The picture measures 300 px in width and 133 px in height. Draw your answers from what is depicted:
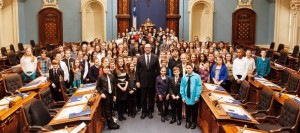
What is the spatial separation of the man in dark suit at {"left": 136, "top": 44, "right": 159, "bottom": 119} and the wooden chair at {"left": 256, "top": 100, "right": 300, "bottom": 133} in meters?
2.92

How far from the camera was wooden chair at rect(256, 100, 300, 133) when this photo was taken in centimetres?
598

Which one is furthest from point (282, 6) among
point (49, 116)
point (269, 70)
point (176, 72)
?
point (49, 116)

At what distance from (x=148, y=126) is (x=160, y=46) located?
535cm

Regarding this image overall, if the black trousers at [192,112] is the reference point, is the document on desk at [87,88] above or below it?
above

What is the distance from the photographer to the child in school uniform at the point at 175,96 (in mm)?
8195

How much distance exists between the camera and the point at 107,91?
7914mm

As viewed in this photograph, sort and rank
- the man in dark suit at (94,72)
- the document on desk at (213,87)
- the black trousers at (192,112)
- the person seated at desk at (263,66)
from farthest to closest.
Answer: the person seated at desk at (263,66) → the man in dark suit at (94,72) → the document on desk at (213,87) → the black trousers at (192,112)

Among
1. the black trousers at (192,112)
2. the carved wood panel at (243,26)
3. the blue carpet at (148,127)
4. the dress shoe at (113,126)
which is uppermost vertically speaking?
the carved wood panel at (243,26)

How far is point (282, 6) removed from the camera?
1794 cm

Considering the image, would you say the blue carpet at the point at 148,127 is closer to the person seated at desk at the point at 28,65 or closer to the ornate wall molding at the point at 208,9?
the person seated at desk at the point at 28,65

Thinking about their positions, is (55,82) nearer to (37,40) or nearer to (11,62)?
(11,62)

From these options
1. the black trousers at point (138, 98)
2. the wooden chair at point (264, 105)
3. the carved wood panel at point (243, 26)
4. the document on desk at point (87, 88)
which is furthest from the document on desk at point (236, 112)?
the carved wood panel at point (243, 26)

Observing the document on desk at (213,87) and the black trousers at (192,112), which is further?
the document on desk at (213,87)

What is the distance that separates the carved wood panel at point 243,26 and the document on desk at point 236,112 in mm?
12936
